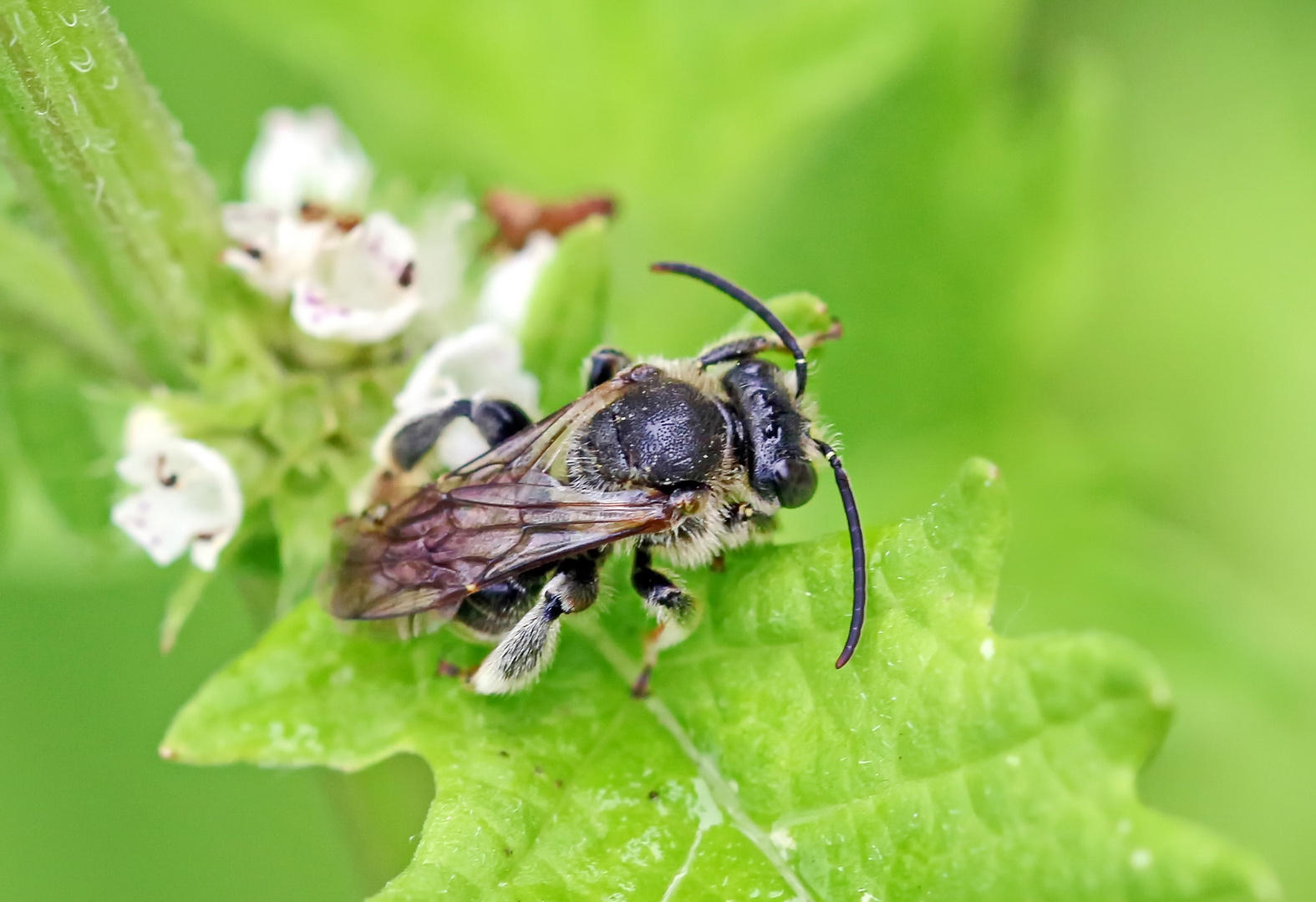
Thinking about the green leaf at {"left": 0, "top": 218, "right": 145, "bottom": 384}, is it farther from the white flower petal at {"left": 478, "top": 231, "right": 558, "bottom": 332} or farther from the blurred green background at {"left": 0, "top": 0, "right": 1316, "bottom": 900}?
the blurred green background at {"left": 0, "top": 0, "right": 1316, "bottom": 900}

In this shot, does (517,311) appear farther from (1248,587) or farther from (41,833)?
(1248,587)

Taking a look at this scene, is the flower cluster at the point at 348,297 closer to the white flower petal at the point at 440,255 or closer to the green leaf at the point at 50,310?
the white flower petal at the point at 440,255

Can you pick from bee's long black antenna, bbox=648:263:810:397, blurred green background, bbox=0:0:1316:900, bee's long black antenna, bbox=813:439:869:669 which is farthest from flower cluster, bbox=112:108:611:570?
blurred green background, bbox=0:0:1316:900

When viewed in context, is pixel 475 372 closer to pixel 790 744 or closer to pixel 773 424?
pixel 773 424

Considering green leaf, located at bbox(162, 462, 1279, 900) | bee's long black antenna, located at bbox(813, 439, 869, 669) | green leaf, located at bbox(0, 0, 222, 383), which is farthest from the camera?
green leaf, located at bbox(0, 0, 222, 383)

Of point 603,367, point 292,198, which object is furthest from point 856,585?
point 292,198
